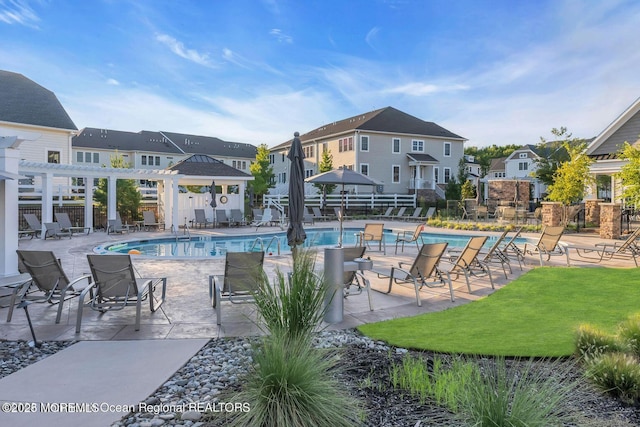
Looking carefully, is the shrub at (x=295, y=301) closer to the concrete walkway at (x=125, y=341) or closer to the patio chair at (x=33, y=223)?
the concrete walkway at (x=125, y=341)

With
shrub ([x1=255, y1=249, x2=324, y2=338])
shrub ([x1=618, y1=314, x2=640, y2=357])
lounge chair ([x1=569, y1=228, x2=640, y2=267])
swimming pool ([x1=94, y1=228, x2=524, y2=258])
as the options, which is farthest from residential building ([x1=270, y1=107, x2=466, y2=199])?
shrub ([x1=255, y1=249, x2=324, y2=338])

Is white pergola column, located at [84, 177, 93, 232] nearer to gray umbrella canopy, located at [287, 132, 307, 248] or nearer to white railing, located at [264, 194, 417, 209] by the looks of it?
white railing, located at [264, 194, 417, 209]

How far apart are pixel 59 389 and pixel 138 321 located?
1.69 m

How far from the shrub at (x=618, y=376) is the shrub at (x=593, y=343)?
0.85ft

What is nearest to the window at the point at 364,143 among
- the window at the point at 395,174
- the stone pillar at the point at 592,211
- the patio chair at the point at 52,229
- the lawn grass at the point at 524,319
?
the window at the point at 395,174

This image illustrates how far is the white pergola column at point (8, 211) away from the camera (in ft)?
24.9

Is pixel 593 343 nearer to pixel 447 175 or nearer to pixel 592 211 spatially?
pixel 592 211

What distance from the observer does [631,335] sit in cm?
428

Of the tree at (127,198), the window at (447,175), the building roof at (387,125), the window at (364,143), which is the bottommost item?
the tree at (127,198)

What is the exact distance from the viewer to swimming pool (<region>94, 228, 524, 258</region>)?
13.9 meters

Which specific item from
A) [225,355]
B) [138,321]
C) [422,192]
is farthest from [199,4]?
[422,192]

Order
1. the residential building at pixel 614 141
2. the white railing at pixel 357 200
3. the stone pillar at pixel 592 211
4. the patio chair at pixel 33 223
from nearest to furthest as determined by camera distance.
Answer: the patio chair at pixel 33 223, the residential building at pixel 614 141, the stone pillar at pixel 592 211, the white railing at pixel 357 200

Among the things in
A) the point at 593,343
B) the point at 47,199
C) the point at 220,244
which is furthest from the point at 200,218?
the point at 593,343

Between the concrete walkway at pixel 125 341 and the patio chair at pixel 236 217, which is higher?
the patio chair at pixel 236 217
